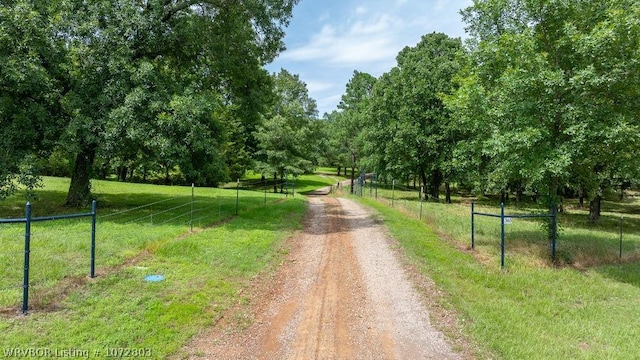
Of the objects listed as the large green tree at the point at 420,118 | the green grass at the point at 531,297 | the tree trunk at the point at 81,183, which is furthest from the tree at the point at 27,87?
the large green tree at the point at 420,118

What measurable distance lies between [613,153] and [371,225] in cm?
822

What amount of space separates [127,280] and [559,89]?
11856 millimetres

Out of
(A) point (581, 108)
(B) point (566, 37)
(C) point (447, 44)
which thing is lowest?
(A) point (581, 108)

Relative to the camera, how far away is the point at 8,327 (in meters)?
5.12

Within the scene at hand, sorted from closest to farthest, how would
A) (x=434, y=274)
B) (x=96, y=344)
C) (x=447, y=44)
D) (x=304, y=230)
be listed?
(x=96, y=344) → (x=434, y=274) → (x=304, y=230) → (x=447, y=44)

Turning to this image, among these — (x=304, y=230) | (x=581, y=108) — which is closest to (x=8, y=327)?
(x=304, y=230)

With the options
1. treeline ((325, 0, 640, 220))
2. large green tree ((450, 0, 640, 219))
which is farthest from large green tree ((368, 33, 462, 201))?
large green tree ((450, 0, 640, 219))

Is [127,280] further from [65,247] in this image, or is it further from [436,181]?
[436,181]

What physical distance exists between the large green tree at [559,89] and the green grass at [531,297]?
2.47 metres

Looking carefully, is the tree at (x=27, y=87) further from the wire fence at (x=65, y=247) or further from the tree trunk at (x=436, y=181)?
the tree trunk at (x=436, y=181)

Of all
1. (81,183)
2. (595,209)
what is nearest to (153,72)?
(81,183)

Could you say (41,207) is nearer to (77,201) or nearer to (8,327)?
(77,201)

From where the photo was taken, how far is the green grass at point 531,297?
5523 millimetres

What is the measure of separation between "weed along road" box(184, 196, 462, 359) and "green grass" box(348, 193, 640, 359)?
2.55 ft
